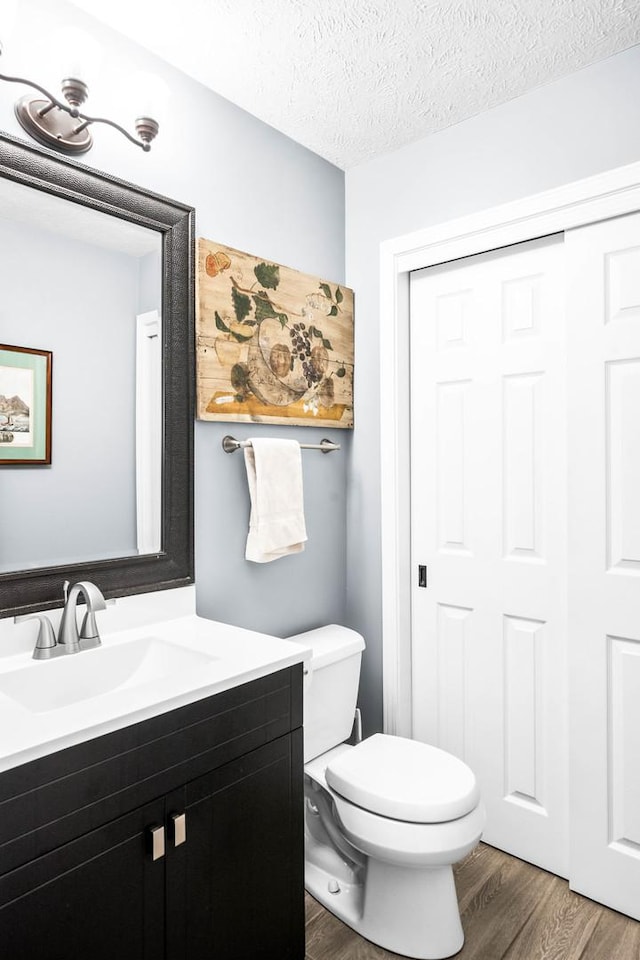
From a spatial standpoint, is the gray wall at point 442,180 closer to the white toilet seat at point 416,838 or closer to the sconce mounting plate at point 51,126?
the white toilet seat at point 416,838

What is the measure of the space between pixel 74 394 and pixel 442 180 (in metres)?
1.39

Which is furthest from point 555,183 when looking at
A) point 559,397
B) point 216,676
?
point 216,676

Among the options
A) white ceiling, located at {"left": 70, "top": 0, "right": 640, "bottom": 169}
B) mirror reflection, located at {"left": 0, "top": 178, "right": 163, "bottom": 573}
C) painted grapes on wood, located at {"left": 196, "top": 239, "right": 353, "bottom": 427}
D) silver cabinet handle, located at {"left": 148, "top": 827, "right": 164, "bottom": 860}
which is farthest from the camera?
painted grapes on wood, located at {"left": 196, "top": 239, "right": 353, "bottom": 427}

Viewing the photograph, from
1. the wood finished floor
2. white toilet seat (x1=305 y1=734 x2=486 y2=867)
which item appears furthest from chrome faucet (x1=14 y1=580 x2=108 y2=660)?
the wood finished floor

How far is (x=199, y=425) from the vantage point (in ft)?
5.92

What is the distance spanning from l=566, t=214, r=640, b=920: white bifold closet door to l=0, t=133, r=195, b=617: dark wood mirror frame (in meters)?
1.11

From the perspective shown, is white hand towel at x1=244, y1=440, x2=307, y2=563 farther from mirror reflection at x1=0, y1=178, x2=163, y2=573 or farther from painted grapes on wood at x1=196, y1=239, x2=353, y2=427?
mirror reflection at x1=0, y1=178, x2=163, y2=573

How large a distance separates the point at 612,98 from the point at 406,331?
34.6 inches

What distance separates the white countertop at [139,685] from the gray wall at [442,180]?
0.77 m

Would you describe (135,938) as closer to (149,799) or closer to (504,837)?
(149,799)

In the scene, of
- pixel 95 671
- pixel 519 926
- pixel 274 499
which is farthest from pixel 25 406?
pixel 519 926

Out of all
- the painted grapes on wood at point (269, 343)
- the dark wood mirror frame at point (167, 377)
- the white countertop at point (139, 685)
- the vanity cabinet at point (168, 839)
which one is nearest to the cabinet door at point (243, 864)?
the vanity cabinet at point (168, 839)

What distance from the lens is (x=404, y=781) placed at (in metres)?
1.63

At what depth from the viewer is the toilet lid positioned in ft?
5.01
